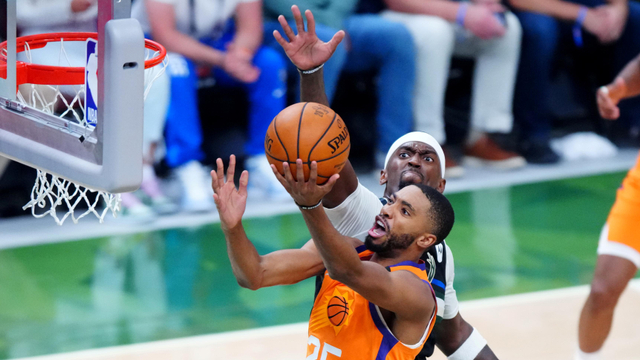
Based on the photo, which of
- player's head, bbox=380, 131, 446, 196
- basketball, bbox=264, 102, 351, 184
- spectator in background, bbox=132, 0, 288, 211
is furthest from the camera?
spectator in background, bbox=132, 0, 288, 211

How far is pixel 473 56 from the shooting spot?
22.3 ft

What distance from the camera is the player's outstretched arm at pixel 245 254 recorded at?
2131mm

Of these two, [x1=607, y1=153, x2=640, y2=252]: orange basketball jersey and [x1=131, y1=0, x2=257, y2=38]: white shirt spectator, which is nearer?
[x1=607, y1=153, x2=640, y2=252]: orange basketball jersey

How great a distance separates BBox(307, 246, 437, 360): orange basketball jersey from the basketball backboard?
2.52 feet

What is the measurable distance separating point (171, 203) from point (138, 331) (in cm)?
183

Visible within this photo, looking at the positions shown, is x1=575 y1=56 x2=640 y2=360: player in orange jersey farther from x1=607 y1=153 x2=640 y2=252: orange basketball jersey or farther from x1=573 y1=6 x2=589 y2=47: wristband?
x1=573 y1=6 x2=589 y2=47: wristband

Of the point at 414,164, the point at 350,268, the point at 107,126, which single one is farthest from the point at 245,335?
the point at 107,126

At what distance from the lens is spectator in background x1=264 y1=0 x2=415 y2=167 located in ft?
19.6

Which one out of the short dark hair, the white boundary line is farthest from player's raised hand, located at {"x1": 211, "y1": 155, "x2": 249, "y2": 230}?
the white boundary line

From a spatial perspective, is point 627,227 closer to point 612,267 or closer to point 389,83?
point 612,267

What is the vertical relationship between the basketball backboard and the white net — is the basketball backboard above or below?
above

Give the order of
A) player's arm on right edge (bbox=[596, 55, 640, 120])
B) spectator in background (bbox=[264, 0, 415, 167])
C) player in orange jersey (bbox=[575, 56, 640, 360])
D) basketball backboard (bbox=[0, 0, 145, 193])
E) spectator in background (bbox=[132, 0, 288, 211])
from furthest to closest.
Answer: spectator in background (bbox=[264, 0, 415, 167])
spectator in background (bbox=[132, 0, 288, 211])
player's arm on right edge (bbox=[596, 55, 640, 120])
player in orange jersey (bbox=[575, 56, 640, 360])
basketball backboard (bbox=[0, 0, 145, 193])

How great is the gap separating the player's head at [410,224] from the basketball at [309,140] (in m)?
0.27

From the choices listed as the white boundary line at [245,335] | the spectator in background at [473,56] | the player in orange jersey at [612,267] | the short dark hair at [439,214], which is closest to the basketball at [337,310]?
the short dark hair at [439,214]
